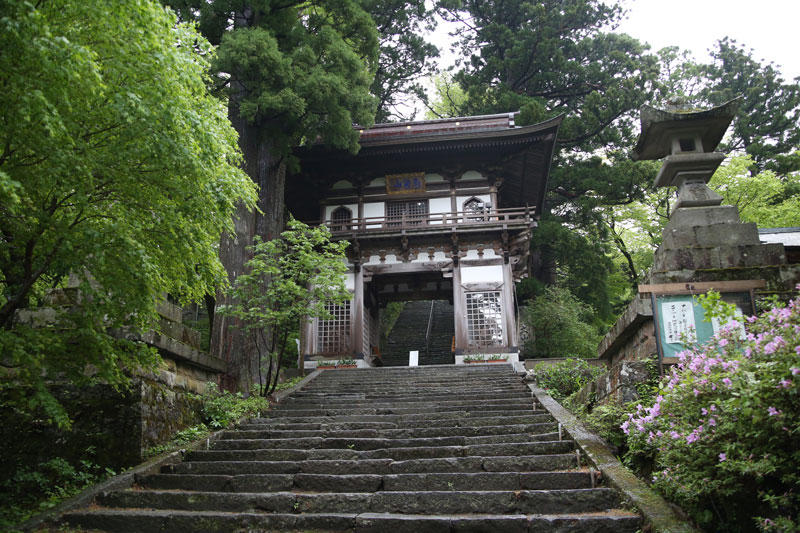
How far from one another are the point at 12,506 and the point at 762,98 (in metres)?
26.7

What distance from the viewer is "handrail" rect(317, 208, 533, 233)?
54.7 ft

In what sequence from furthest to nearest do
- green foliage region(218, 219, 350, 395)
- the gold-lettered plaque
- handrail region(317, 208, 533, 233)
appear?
1. the gold-lettered plaque
2. handrail region(317, 208, 533, 233)
3. green foliage region(218, 219, 350, 395)

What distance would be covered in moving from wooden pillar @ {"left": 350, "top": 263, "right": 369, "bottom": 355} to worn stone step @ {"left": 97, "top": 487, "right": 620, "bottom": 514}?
10634mm

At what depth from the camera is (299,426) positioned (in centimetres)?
823

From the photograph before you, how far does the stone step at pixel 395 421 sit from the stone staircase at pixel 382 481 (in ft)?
0.05

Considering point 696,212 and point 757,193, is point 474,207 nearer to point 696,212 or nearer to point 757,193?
point 757,193

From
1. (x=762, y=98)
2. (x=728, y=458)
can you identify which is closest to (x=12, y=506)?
(x=728, y=458)

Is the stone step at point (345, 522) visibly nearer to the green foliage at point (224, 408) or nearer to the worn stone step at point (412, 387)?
the green foliage at point (224, 408)

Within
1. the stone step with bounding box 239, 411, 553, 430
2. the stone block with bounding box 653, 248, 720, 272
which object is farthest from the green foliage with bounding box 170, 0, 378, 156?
the stone block with bounding box 653, 248, 720, 272

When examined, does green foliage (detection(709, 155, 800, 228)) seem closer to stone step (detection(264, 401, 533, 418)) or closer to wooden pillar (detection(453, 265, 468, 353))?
wooden pillar (detection(453, 265, 468, 353))

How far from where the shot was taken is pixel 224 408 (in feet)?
28.3

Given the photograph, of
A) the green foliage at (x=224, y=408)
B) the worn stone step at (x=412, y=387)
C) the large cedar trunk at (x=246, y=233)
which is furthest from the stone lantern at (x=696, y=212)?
the large cedar trunk at (x=246, y=233)

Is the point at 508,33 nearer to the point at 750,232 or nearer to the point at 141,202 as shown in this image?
the point at 750,232

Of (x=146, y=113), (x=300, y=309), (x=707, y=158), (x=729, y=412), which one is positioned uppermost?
(x=707, y=158)
